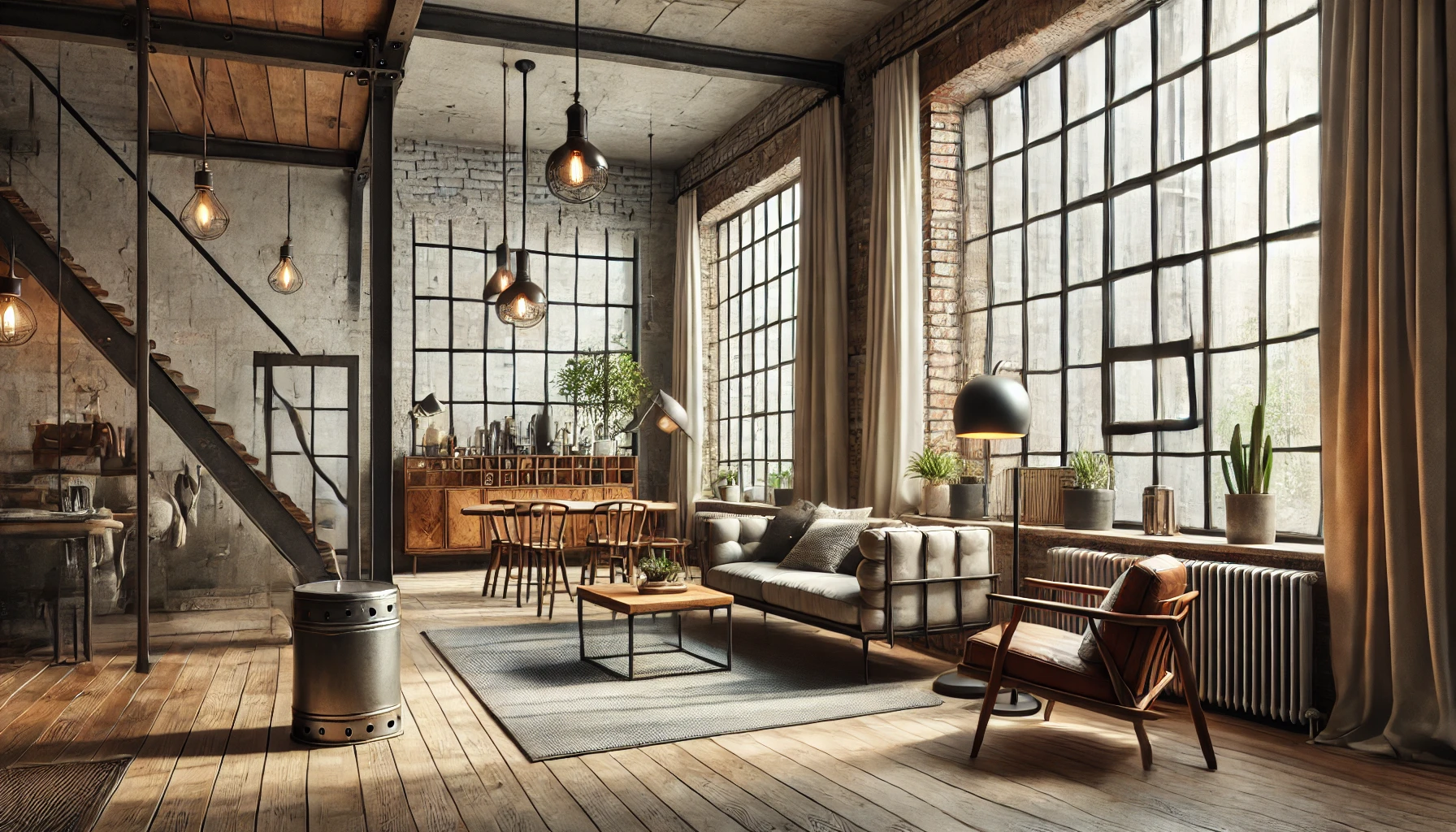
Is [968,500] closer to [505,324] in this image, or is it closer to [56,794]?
[56,794]

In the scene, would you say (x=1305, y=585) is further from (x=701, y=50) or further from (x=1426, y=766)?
(x=701, y=50)

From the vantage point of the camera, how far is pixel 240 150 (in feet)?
26.4

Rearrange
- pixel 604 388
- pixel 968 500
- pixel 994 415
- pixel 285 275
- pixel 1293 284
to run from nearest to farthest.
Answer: pixel 994 415, pixel 1293 284, pixel 968 500, pixel 285 275, pixel 604 388

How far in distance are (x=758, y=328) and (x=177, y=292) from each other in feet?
17.9

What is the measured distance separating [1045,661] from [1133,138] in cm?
331

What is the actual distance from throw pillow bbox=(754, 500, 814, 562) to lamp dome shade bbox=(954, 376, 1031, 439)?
2124 mm

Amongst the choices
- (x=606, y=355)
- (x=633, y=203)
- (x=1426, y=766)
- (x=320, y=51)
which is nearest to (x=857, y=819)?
(x=1426, y=766)

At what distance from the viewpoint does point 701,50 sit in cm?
792

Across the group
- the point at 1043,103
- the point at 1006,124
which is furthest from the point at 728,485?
the point at 1043,103

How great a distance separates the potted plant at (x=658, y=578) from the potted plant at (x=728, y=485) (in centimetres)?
416

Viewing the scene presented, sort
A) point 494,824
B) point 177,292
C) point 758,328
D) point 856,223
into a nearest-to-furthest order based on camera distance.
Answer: point 494,824 < point 856,223 < point 177,292 < point 758,328

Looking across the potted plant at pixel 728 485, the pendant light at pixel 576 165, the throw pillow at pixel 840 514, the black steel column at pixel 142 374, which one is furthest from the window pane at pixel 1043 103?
the black steel column at pixel 142 374

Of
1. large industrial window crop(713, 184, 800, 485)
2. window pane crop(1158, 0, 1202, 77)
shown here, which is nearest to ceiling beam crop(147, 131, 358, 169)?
large industrial window crop(713, 184, 800, 485)

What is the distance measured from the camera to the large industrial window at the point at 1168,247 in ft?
15.8
